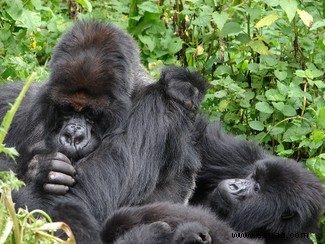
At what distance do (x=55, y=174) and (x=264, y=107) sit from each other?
1.83 metres

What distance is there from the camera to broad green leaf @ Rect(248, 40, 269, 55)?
5.59 metres

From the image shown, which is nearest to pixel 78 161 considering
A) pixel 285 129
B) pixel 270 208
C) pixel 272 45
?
pixel 270 208

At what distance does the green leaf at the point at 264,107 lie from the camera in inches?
213

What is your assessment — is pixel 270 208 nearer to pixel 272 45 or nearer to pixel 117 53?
pixel 117 53

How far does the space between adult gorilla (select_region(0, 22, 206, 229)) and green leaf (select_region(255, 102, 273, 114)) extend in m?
0.96

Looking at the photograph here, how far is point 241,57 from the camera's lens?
5.92 metres

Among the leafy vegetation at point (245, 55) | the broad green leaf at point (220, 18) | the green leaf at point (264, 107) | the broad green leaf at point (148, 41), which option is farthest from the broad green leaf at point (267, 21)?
the broad green leaf at point (148, 41)

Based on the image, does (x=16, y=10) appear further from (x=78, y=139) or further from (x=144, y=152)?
(x=144, y=152)

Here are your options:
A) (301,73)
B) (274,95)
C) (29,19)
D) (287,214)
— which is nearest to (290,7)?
(301,73)

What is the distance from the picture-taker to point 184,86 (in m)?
4.46

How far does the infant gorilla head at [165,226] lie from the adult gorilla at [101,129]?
36 cm

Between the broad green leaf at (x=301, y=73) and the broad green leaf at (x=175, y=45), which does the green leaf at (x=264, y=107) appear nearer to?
the broad green leaf at (x=301, y=73)

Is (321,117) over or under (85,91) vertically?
under

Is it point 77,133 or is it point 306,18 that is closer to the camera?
point 77,133
